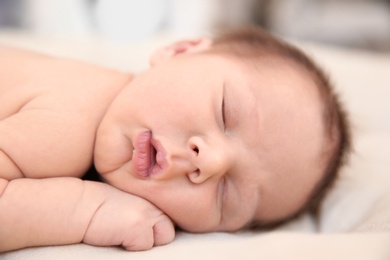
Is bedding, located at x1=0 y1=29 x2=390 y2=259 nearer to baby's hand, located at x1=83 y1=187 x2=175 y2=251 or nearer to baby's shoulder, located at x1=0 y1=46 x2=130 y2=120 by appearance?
baby's hand, located at x1=83 y1=187 x2=175 y2=251

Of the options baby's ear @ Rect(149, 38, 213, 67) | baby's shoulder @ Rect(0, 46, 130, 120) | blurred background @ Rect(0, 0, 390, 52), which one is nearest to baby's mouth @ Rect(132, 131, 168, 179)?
baby's shoulder @ Rect(0, 46, 130, 120)

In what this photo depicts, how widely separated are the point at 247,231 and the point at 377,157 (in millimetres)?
465

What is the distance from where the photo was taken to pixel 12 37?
5.85 ft

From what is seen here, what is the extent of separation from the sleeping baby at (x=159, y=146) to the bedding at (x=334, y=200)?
0.04 m

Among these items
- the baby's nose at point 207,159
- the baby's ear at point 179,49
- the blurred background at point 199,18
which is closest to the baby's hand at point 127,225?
the baby's nose at point 207,159

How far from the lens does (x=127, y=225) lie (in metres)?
0.92

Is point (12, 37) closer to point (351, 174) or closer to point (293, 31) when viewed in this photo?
point (351, 174)

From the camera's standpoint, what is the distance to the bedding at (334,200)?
0.85 m

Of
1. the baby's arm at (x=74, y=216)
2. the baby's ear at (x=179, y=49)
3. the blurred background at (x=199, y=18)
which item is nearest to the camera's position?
the baby's arm at (x=74, y=216)

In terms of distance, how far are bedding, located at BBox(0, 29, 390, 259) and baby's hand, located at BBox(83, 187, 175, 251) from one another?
0.07 feet

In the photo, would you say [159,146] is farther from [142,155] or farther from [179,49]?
[179,49]

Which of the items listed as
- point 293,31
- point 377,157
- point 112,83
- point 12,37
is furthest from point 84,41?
point 293,31

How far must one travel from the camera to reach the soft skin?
33.9 inches

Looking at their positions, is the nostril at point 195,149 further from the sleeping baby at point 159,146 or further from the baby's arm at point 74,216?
the baby's arm at point 74,216
